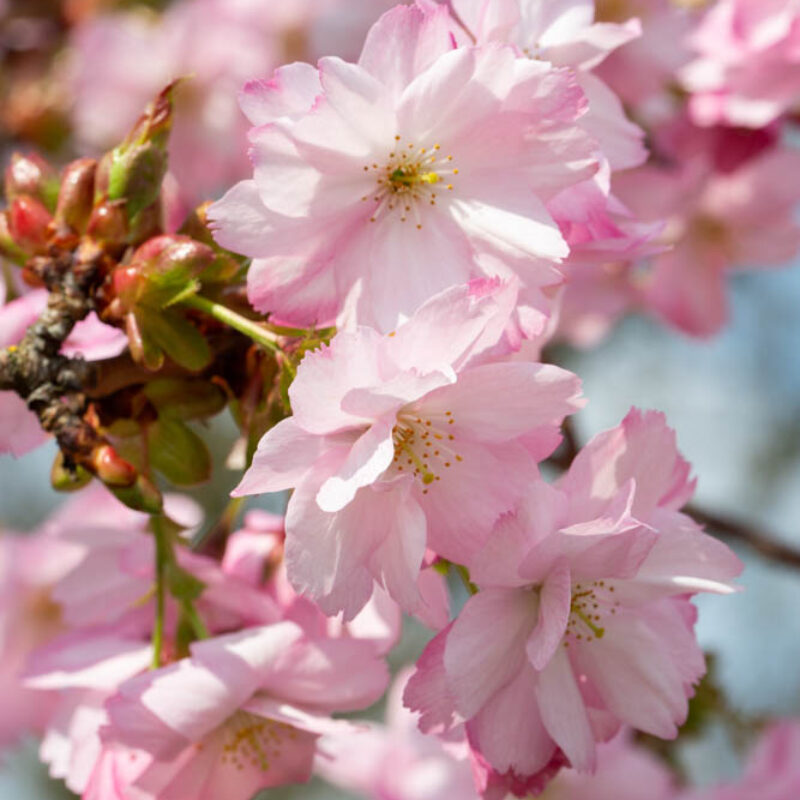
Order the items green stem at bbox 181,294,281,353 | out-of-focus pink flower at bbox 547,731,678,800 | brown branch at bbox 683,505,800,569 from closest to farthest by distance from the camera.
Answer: green stem at bbox 181,294,281,353, brown branch at bbox 683,505,800,569, out-of-focus pink flower at bbox 547,731,678,800

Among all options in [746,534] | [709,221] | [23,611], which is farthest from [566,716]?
[709,221]

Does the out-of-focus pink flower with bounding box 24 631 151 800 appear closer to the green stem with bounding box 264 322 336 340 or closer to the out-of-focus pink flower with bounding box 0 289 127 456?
the out-of-focus pink flower with bounding box 0 289 127 456

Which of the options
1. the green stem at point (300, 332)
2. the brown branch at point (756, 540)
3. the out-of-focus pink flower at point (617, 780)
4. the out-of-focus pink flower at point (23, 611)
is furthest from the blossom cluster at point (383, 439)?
the out-of-focus pink flower at point (617, 780)

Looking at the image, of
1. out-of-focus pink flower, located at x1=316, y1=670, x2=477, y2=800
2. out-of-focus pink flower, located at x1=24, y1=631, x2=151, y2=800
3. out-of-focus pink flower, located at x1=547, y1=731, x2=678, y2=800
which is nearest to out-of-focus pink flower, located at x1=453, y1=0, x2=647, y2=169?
out-of-focus pink flower, located at x1=24, y1=631, x2=151, y2=800

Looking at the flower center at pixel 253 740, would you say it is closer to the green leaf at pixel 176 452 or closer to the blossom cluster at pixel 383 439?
the blossom cluster at pixel 383 439

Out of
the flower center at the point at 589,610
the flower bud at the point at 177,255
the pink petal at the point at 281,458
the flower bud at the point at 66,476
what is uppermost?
the flower bud at the point at 177,255

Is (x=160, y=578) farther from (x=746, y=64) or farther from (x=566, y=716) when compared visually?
(x=746, y=64)
